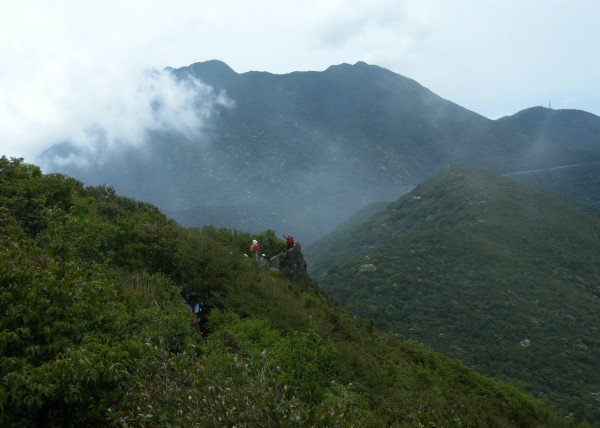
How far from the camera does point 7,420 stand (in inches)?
139

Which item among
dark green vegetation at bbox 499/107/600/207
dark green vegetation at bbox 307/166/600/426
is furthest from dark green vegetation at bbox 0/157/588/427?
dark green vegetation at bbox 499/107/600/207

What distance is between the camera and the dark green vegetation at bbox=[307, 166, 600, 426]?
3244 centimetres

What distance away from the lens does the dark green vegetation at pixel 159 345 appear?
350cm

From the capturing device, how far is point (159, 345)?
4668mm

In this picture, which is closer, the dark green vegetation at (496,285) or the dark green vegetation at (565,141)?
the dark green vegetation at (496,285)

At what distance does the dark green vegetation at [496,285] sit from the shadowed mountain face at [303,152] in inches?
2043

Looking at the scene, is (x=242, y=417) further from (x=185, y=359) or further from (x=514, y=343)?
(x=514, y=343)

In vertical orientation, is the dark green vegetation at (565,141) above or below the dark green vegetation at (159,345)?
above

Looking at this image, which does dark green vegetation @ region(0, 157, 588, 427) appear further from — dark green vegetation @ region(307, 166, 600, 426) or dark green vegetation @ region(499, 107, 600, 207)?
dark green vegetation @ region(499, 107, 600, 207)

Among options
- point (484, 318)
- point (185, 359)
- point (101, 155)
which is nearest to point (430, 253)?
point (484, 318)

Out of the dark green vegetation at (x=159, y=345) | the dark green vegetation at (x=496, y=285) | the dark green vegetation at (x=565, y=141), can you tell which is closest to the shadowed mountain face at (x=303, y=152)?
the dark green vegetation at (x=565, y=141)

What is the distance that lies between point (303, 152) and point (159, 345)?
5707 inches

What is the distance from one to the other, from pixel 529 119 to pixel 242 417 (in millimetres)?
194914

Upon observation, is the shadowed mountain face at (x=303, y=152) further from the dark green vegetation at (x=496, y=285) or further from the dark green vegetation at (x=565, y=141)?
the dark green vegetation at (x=496, y=285)
